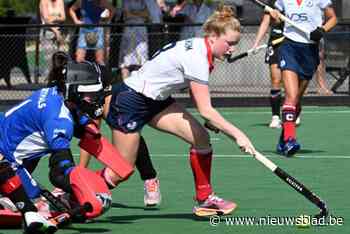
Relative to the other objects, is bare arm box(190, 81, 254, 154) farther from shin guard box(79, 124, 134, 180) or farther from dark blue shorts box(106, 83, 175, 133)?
shin guard box(79, 124, 134, 180)

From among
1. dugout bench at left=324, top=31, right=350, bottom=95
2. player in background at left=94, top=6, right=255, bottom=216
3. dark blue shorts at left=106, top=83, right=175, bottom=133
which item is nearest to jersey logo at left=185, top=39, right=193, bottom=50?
player in background at left=94, top=6, right=255, bottom=216

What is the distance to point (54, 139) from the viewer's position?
8383 mm

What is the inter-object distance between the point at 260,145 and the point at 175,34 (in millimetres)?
4699

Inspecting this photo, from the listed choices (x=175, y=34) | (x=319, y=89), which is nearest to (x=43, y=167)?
(x=175, y=34)

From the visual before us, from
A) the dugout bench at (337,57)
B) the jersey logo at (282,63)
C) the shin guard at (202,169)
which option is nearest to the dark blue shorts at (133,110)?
the shin guard at (202,169)

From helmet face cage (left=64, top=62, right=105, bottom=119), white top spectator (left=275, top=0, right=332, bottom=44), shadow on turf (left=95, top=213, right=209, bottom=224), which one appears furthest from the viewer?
white top spectator (left=275, top=0, right=332, bottom=44)

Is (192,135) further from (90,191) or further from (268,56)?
(268,56)

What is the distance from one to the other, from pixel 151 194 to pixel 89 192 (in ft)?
5.51

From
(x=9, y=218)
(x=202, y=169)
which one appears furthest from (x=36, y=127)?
(x=202, y=169)

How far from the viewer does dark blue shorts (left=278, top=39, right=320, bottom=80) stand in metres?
13.4

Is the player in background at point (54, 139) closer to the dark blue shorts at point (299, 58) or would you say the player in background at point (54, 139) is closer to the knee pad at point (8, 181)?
the knee pad at point (8, 181)

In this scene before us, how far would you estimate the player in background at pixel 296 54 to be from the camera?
43.7 feet

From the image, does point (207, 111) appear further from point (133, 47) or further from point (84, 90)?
point (133, 47)

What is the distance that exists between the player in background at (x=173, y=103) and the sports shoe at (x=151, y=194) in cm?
49
